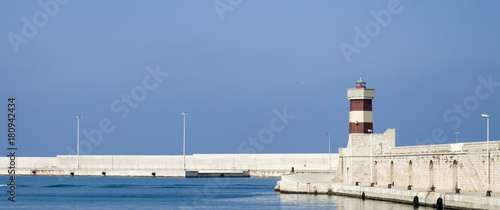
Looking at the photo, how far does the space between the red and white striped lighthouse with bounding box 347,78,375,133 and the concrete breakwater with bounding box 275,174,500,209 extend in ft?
12.9

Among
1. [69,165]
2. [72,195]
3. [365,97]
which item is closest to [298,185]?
[365,97]

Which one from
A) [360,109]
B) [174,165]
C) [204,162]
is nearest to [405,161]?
[360,109]

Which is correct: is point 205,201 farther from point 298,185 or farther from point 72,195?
point 72,195

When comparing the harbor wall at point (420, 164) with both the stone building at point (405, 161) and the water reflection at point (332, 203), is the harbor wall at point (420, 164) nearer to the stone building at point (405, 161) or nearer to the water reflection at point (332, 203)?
the stone building at point (405, 161)

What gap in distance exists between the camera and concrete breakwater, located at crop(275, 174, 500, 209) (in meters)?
33.6

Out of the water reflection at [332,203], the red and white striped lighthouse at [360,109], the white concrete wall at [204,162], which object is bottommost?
the water reflection at [332,203]

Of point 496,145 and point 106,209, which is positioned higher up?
point 496,145

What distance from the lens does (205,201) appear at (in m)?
53.0

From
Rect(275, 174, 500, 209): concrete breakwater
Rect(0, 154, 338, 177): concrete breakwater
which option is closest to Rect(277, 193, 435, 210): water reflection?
Rect(275, 174, 500, 209): concrete breakwater

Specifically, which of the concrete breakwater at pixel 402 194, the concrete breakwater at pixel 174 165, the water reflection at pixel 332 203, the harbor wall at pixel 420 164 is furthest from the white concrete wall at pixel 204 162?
the water reflection at pixel 332 203

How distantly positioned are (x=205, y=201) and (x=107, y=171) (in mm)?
48065

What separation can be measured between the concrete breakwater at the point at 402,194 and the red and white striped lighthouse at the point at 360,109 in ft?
12.9

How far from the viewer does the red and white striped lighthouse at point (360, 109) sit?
176ft

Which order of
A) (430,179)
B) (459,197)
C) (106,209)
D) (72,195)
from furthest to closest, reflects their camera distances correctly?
(72,195)
(106,209)
(430,179)
(459,197)
